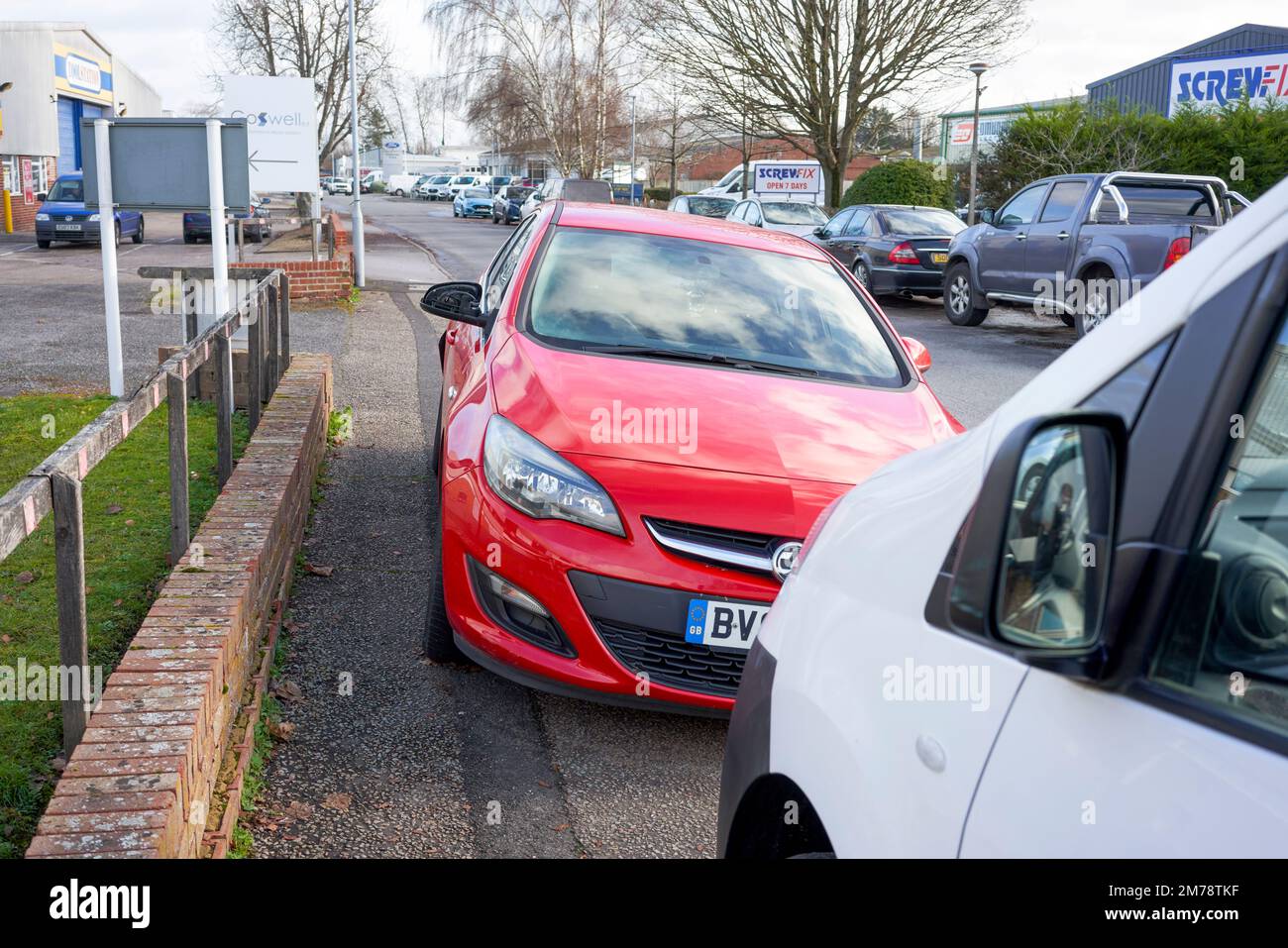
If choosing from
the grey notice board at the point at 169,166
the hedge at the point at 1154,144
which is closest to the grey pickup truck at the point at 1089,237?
the hedge at the point at 1154,144

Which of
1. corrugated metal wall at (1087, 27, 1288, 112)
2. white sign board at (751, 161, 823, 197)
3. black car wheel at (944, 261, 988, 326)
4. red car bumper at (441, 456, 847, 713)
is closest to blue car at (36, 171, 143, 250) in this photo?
white sign board at (751, 161, 823, 197)

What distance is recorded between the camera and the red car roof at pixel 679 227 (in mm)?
5734

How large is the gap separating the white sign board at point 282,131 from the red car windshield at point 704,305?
14191 millimetres

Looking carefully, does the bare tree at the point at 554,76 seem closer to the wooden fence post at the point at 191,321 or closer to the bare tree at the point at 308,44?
the bare tree at the point at 308,44

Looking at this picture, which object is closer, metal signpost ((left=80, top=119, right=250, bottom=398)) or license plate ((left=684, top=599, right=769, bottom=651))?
license plate ((left=684, top=599, right=769, bottom=651))

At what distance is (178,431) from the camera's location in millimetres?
4527

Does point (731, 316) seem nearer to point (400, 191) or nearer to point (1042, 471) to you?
point (1042, 471)

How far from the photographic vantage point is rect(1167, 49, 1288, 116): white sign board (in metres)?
27.2

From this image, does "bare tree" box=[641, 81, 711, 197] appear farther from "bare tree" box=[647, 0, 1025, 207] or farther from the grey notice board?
the grey notice board

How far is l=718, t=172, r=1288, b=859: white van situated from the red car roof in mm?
4187

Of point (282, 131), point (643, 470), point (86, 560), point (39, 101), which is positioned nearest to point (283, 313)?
point (86, 560)

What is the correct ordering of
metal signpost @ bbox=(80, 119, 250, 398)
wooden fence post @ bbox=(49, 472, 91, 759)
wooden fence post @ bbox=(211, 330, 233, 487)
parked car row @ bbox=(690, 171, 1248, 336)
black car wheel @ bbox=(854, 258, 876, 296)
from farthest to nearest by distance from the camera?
black car wheel @ bbox=(854, 258, 876, 296), parked car row @ bbox=(690, 171, 1248, 336), metal signpost @ bbox=(80, 119, 250, 398), wooden fence post @ bbox=(211, 330, 233, 487), wooden fence post @ bbox=(49, 472, 91, 759)

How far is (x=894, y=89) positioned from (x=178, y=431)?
26.3 meters
